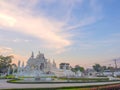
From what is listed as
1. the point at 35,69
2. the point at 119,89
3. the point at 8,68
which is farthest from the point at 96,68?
the point at 119,89

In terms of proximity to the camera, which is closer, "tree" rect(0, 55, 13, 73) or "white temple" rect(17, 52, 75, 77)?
"white temple" rect(17, 52, 75, 77)

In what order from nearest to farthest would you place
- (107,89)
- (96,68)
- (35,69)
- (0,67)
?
(107,89) → (35,69) → (0,67) → (96,68)

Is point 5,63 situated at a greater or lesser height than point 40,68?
greater

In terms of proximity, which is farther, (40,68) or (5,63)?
(5,63)

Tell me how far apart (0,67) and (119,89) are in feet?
268

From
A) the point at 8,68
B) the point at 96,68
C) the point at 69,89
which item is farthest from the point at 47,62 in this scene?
the point at 96,68

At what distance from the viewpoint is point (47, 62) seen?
7206 centimetres

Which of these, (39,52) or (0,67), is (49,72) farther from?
(0,67)

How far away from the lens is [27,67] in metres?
68.2

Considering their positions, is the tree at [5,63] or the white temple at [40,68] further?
the tree at [5,63]

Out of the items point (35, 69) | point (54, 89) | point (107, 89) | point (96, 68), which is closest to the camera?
point (107, 89)

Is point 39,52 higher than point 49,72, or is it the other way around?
point 39,52

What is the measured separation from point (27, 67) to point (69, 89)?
52463mm

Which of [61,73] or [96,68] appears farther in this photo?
[96,68]
